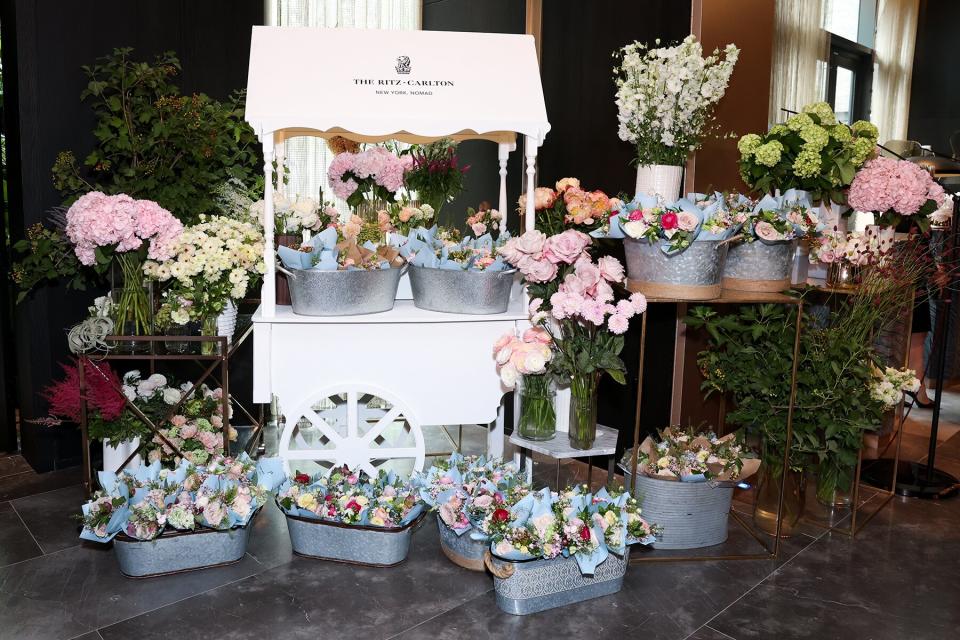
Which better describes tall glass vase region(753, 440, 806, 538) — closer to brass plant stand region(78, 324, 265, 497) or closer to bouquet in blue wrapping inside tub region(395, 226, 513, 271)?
bouquet in blue wrapping inside tub region(395, 226, 513, 271)

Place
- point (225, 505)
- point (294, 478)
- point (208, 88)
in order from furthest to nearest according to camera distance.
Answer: point (208, 88) → point (294, 478) → point (225, 505)

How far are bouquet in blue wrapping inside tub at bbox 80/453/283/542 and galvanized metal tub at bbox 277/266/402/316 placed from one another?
1.93 feet

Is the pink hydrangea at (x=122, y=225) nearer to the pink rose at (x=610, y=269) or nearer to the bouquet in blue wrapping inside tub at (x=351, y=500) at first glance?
the bouquet in blue wrapping inside tub at (x=351, y=500)

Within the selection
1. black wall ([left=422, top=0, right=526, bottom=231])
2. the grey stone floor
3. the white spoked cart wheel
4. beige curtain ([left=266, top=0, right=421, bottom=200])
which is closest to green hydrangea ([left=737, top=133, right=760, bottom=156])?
the grey stone floor

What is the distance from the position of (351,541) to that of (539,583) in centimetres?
65

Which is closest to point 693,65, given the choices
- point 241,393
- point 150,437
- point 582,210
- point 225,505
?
point 582,210

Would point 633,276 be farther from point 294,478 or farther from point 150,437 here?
point 150,437

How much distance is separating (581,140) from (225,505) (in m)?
2.61

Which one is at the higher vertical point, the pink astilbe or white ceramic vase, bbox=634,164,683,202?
white ceramic vase, bbox=634,164,683,202

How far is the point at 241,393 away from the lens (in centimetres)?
443

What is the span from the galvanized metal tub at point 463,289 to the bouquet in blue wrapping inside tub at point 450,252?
0.02m

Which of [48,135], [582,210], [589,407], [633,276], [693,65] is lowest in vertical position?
[589,407]

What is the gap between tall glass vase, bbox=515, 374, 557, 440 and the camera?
2.82m

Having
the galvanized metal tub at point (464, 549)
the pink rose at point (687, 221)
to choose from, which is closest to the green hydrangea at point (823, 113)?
the pink rose at point (687, 221)
